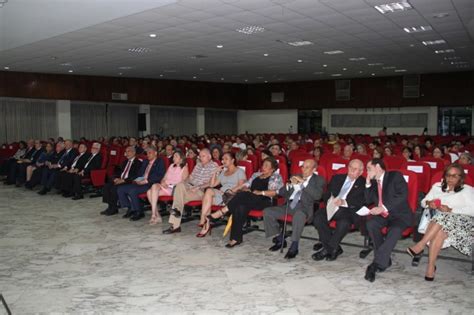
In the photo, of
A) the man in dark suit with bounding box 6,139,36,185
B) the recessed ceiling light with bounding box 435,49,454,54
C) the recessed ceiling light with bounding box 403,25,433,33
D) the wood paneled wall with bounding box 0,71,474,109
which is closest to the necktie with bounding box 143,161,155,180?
the man in dark suit with bounding box 6,139,36,185

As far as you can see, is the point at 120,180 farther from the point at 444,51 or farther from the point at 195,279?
the point at 444,51

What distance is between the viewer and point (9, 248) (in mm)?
5988

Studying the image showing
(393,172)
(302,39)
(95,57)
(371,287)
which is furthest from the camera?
(95,57)

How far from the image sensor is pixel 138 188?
7730 millimetres

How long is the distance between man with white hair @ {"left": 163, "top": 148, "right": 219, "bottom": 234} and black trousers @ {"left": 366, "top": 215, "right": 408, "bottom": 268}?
2.88 meters

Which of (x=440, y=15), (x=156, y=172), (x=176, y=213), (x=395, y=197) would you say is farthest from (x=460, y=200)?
(x=440, y=15)

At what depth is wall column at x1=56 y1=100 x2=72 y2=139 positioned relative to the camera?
2030cm

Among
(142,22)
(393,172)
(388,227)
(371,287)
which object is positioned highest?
(142,22)

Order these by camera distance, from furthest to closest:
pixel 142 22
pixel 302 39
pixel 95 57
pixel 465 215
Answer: pixel 95 57 → pixel 302 39 → pixel 142 22 → pixel 465 215

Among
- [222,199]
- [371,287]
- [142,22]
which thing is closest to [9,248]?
[222,199]

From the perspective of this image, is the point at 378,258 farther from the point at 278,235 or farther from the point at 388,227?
the point at 278,235

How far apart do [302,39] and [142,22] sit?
4742 mm

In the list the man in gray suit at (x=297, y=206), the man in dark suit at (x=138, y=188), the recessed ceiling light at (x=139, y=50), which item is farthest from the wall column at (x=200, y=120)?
the man in gray suit at (x=297, y=206)

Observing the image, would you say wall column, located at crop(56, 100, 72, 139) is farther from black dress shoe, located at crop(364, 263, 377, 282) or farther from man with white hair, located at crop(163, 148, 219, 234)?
black dress shoe, located at crop(364, 263, 377, 282)
